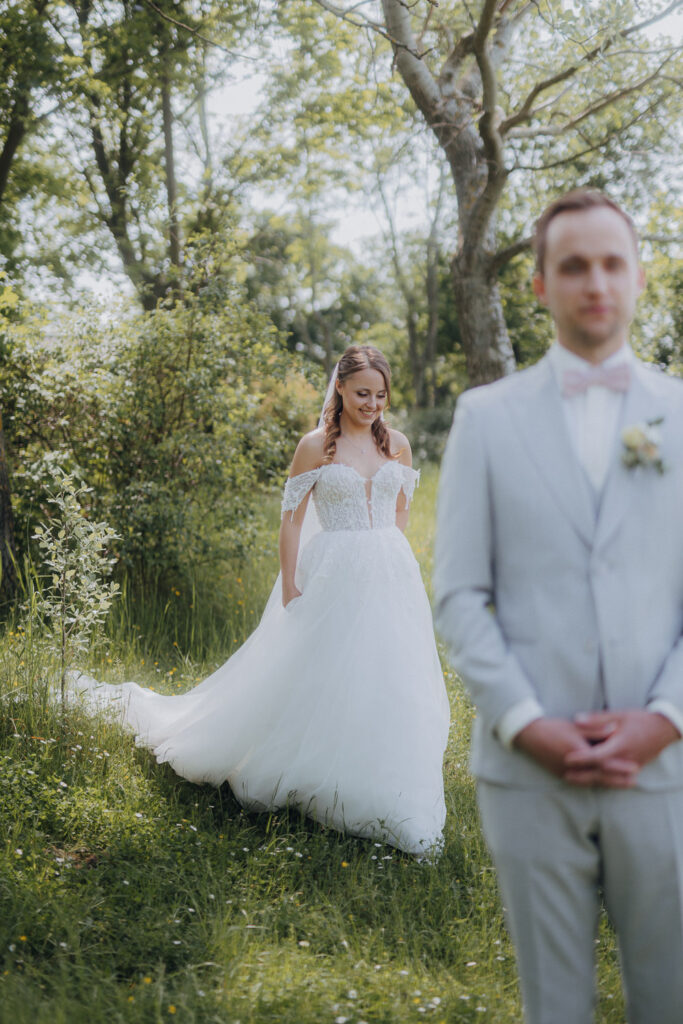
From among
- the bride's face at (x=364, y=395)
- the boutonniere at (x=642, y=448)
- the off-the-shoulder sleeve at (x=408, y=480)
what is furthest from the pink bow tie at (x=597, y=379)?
the off-the-shoulder sleeve at (x=408, y=480)

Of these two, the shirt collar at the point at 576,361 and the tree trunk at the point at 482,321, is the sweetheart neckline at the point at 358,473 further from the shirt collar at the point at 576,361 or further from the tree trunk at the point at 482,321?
the tree trunk at the point at 482,321

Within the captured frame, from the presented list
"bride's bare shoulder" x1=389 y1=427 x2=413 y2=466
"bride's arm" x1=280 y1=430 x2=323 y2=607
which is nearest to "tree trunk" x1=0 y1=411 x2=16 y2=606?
"bride's arm" x1=280 y1=430 x2=323 y2=607

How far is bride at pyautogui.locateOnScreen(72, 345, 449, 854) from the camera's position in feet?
13.7

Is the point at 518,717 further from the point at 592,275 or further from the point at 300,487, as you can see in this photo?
the point at 300,487

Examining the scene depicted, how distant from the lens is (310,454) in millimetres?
4680

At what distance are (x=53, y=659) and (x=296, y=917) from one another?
97.6 inches

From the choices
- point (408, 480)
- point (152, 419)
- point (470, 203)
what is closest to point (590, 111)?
point (470, 203)

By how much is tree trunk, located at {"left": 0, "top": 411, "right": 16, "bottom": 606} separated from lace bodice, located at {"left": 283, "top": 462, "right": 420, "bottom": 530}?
9.62ft

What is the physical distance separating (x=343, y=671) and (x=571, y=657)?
104 inches

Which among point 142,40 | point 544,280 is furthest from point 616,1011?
point 142,40

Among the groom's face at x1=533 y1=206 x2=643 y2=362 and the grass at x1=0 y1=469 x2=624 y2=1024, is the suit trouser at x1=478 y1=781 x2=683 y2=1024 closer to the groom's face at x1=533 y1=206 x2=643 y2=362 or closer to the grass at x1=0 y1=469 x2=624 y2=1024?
the groom's face at x1=533 y1=206 x2=643 y2=362

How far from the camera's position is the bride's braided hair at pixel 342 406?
465cm

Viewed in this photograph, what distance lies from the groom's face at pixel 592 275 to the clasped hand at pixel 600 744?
30.2 inches

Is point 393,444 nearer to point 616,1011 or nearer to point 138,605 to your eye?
point 616,1011
